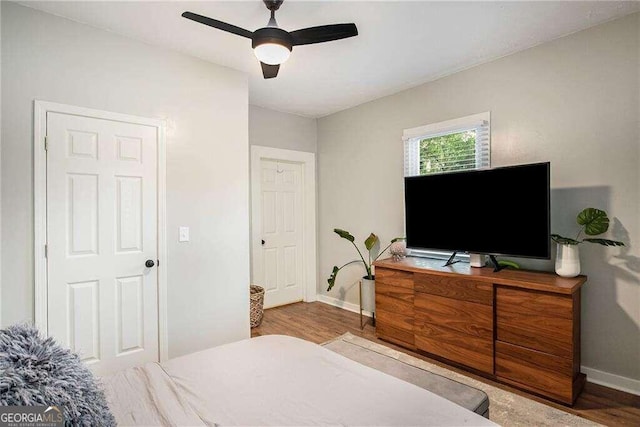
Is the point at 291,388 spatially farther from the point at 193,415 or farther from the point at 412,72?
the point at 412,72

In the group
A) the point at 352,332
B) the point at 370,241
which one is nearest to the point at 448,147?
the point at 370,241

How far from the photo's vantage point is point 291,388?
1308 mm

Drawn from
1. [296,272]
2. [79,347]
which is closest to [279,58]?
[79,347]

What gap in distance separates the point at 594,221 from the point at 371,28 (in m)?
2.12

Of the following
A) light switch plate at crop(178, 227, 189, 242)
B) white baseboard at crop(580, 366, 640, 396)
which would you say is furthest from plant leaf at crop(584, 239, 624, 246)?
light switch plate at crop(178, 227, 189, 242)

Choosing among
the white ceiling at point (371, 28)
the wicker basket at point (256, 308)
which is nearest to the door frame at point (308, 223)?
the wicker basket at point (256, 308)

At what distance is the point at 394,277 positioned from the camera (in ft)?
10.4

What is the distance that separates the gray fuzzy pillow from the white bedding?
343mm

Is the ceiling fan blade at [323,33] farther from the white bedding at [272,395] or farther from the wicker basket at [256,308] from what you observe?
the wicker basket at [256,308]

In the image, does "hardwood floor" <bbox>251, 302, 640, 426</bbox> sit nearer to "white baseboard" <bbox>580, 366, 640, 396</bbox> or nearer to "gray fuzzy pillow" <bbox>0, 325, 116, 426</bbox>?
"white baseboard" <bbox>580, 366, 640, 396</bbox>

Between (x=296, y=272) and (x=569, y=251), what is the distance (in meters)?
3.23

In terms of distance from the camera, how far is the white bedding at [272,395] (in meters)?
1.11

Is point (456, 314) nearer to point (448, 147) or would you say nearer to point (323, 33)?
point (448, 147)

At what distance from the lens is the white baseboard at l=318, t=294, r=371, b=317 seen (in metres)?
4.21
